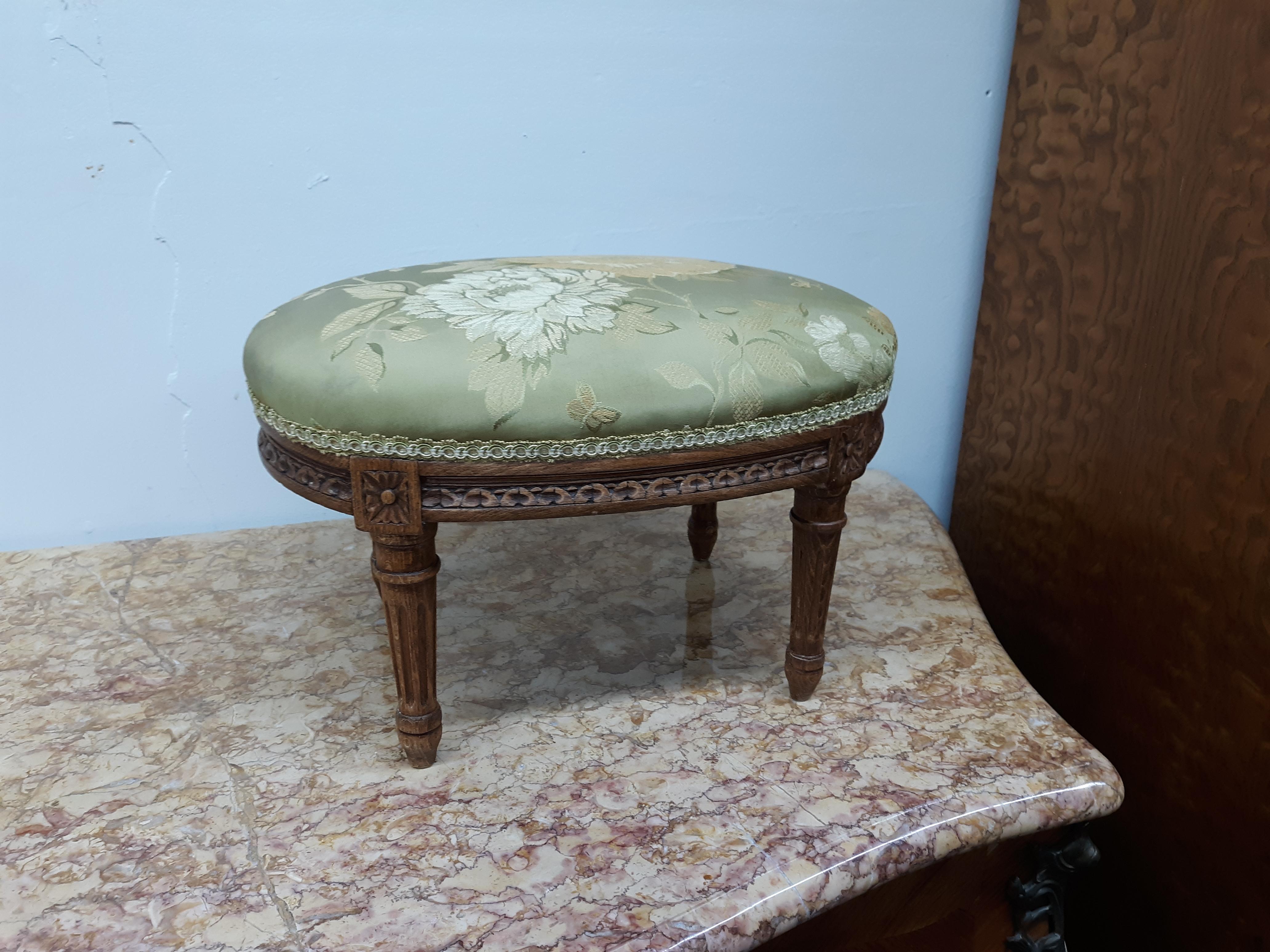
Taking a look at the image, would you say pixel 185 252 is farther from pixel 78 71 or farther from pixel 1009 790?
pixel 1009 790

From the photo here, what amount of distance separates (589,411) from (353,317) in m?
0.25

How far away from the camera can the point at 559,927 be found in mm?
814

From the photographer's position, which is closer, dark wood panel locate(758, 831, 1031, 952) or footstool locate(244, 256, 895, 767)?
footstool locate(244, 256, 895, 767)

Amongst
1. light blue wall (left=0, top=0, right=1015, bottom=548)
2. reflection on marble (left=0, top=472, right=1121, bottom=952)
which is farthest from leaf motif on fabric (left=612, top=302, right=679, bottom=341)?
light blue wall (left=0, top=0, right=1015, bottom=548)

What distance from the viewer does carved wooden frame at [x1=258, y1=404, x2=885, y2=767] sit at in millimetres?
844

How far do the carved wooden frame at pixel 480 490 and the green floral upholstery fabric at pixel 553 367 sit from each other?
18mm

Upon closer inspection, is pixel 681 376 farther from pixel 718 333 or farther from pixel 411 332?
pixel 411 332

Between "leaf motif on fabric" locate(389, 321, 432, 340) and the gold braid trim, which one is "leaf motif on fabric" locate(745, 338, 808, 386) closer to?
the gold braid trim

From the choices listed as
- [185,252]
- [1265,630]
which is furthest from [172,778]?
[1265,630]

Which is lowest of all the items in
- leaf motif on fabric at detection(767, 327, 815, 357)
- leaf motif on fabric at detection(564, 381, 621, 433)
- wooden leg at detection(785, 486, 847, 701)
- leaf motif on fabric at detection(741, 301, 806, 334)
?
wooden leg at detection(785, 486, 847, 701)

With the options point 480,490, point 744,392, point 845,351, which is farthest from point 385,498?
point 845,351

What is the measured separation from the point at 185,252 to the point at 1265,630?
1.57 metres

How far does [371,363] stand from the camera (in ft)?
2.65

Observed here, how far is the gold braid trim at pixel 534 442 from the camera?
818 millimetres
